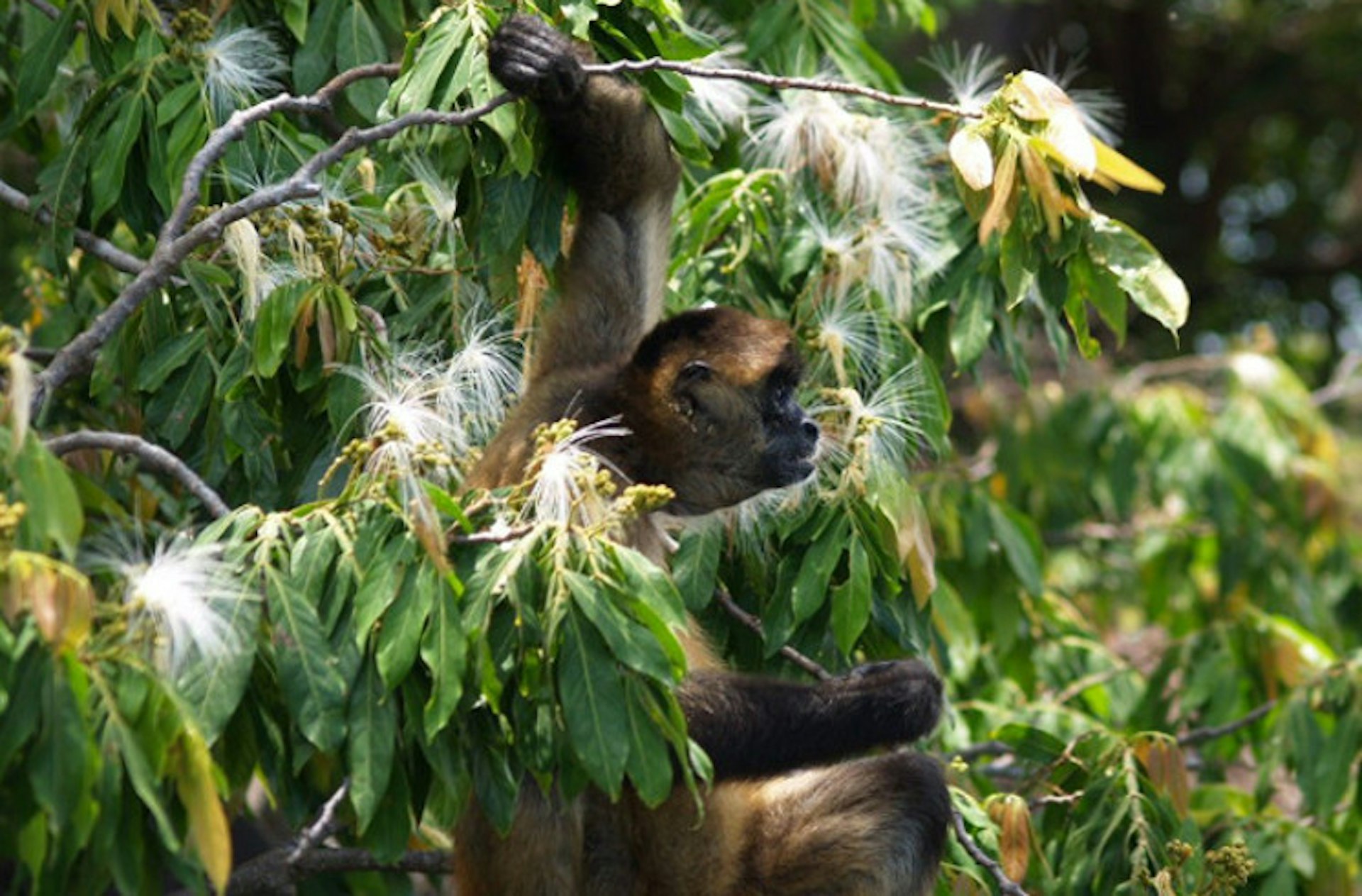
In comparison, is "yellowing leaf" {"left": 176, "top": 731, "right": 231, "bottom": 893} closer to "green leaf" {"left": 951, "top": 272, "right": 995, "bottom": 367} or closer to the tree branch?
the tree branch

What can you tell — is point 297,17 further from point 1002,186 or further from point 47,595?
point 47,595

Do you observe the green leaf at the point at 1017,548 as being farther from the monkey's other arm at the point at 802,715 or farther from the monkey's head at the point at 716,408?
the monkey's other arm at the point at 802,715

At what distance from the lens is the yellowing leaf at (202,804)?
3.49 meters

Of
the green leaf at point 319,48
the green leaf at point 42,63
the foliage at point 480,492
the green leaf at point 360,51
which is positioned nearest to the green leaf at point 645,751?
the foliage at point 480,492

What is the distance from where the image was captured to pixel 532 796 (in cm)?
493

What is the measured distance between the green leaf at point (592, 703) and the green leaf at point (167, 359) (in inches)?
74.0

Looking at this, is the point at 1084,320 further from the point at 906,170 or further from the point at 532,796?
the point at 532,796

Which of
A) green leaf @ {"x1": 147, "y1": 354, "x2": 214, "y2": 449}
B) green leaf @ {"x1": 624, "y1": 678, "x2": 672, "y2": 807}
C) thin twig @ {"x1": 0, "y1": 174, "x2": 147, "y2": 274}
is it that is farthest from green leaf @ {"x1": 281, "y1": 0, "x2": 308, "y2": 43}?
green leaf @ {"x1": 624, "y1": 678, "x2": 672, "y2": 807}

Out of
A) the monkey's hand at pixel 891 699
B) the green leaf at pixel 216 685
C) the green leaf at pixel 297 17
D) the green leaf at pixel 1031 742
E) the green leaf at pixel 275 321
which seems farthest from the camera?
the green leaf at pixel 1031 742

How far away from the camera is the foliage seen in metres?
3.71

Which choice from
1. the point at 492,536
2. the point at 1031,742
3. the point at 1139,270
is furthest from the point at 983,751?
the point at 492,536

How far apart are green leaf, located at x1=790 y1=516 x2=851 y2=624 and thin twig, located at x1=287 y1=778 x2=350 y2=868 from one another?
122 cm

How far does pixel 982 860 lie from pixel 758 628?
2.99 feet

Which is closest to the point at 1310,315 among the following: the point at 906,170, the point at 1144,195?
the point at 1144,195
